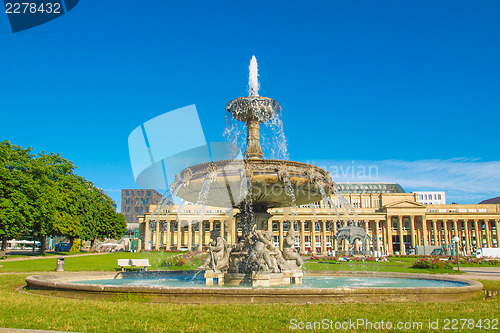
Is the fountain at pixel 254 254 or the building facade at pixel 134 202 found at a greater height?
the building facade at pixel 134 202

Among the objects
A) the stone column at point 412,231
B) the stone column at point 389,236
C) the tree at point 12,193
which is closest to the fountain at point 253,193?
the tree at point 12,193

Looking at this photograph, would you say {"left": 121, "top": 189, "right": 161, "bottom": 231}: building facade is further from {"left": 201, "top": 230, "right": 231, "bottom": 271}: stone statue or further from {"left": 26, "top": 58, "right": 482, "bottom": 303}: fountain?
{"left": 201, "top": 230, "right": 231, "bottom": 271}: stone statue

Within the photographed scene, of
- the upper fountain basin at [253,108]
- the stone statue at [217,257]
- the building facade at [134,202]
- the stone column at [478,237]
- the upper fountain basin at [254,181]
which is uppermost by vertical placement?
the building facade at [134,202]

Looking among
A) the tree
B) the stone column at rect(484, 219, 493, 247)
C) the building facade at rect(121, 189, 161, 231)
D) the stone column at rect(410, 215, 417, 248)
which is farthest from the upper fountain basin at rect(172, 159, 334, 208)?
the building facade at rect(121, 189, 161, 231)

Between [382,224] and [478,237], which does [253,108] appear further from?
[478,237]

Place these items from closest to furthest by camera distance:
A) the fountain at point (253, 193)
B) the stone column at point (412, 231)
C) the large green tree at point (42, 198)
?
the fountain at point (253, 193), the large green tree at point (42, 198), the stone column at point (412, 231)

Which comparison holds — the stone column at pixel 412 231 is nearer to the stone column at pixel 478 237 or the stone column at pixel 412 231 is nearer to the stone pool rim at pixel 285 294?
the stone column at pixel 478 237

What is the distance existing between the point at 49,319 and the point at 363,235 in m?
35.9

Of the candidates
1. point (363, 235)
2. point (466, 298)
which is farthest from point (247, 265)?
point (363, 235)

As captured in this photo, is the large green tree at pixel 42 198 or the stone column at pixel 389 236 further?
the stone column at pixel 389 236

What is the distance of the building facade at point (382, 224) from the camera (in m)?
96.3

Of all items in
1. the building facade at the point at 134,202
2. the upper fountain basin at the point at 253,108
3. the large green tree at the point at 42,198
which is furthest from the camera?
the building facade at the point at 134,202

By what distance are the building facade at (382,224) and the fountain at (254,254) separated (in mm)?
78146

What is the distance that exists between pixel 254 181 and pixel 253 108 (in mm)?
3037
